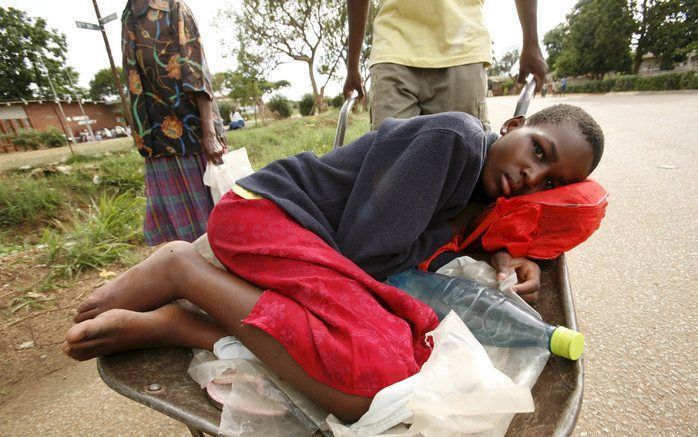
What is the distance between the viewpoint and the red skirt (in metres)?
0.81

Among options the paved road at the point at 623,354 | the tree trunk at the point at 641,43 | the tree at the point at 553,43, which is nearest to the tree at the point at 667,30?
the tree trunk at the point at 641,43

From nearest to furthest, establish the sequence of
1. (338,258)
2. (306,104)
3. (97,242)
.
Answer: (338,258), (97,242), (306,104)

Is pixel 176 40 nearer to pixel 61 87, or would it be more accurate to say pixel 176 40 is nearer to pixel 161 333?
pixel 161 333

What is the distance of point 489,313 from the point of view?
1.03 metres

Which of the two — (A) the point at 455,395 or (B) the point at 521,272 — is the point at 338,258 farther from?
(B) the point at 521,272

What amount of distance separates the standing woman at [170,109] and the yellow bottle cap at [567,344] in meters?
2.06

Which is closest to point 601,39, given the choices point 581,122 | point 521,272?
point 581,122

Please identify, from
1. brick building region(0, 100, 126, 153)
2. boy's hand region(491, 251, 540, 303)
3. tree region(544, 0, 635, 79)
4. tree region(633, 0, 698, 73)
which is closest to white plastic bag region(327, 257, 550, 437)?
boy's hand region(491, 251, 540, 303)

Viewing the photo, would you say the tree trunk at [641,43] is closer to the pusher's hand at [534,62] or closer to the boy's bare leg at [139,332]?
the pusher's hand at [534,62]

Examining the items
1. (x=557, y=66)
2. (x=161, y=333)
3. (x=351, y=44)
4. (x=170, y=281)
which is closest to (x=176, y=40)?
(x=351, y=44)

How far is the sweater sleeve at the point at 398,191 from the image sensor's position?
1.07 m

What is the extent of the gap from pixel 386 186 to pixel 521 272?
1.90 feet

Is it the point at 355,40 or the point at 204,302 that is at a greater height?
the point at 355,40

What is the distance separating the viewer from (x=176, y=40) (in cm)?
216
